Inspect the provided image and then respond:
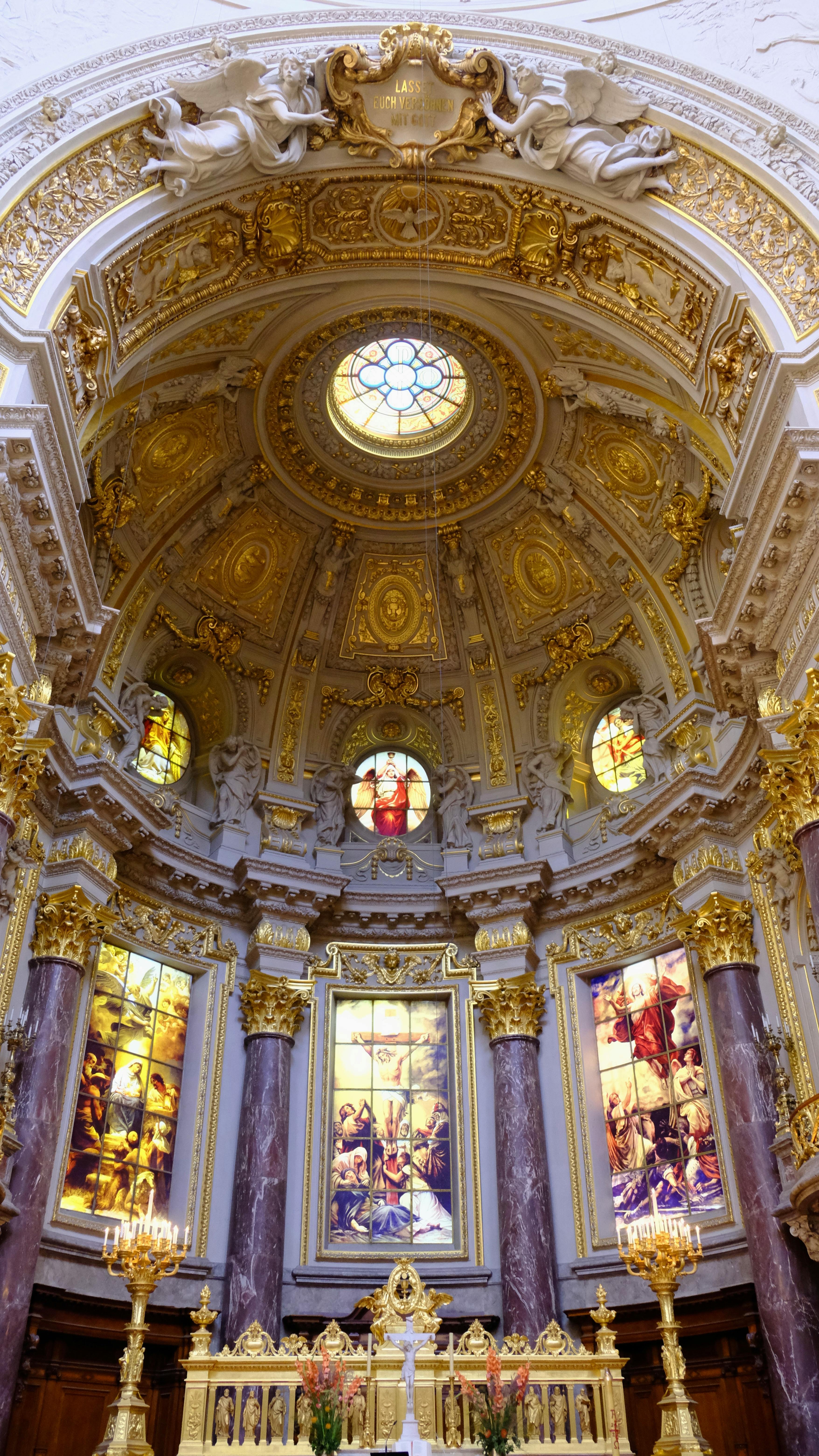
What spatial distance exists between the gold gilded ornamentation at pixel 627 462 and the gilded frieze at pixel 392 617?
4.33 m

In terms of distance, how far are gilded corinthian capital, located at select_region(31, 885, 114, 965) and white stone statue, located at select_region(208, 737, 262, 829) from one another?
4.87 metres

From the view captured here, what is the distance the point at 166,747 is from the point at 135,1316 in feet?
37.0

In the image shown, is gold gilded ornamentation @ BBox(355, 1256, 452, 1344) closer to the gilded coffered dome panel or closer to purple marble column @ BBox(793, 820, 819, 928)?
purple marble column @ BBox(793, 820, 819, 928)

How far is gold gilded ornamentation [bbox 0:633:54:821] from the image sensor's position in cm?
1177

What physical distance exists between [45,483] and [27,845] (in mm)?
5254

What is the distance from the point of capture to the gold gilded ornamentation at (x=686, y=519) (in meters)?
18.2

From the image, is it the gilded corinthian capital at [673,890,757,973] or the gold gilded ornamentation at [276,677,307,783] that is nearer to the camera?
the gilded corinthian capital at [673,890,757,973]

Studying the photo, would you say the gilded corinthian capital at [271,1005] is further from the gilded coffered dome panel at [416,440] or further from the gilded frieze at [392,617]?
the gilded coffered dome panel at [416,440]

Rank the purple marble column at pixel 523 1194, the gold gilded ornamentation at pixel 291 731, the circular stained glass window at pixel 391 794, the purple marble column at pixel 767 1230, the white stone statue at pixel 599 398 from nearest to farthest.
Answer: the purple marble column at pixel 767 1230, the purple marble column at pixel 523 1194, the white stone statue at pixel 599 398, the gold gilded ornamentation at pixel 291 731, the circular stained glass window at pixel 391 794

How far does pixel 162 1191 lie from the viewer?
686 inches

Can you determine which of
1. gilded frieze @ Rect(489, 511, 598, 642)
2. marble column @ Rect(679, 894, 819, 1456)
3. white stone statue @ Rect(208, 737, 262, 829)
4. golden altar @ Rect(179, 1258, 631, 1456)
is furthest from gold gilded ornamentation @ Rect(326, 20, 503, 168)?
golden altar @ Rect(179, 1258, 631, 1456)

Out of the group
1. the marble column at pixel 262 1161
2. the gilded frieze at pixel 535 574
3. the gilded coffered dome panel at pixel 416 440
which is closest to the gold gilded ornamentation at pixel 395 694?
the gilded frieze at pixel 535 574

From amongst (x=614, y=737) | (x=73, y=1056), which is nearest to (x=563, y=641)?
(x=614, y=737)

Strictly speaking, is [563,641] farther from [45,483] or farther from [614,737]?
[45,483]
